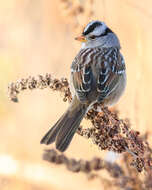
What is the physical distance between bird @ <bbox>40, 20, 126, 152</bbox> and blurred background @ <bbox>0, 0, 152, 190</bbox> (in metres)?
0.65

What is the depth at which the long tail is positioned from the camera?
2.86 m

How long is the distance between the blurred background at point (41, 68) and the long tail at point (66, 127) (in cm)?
130

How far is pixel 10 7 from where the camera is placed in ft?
17.3

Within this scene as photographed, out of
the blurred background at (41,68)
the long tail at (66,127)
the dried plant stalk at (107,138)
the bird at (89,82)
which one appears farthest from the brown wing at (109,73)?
the blurred background at (41,68)

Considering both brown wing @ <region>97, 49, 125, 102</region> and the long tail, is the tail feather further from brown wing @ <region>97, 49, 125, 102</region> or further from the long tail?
brown wing @ <region>97, 49, 125, 102</region>

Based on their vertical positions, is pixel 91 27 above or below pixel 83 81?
above

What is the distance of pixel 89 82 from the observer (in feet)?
10.9

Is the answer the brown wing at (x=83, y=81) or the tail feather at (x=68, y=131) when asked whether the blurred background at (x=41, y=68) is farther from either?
the tail feather at (x=68, y=131)

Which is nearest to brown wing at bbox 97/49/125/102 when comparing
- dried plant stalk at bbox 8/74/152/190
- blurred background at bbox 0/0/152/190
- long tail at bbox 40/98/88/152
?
long tail at bbox 40/98/88/152

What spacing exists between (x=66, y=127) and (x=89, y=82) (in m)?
0.44

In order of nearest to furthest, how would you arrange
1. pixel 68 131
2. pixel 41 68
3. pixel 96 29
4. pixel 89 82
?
pixel 68 131, pixel 89 82, pixel 96 29, pixel 41 68

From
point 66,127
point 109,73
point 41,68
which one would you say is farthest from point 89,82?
point 41,68

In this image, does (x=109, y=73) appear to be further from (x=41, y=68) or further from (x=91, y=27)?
(x=41, y=68)

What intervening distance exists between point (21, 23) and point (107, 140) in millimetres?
3036
